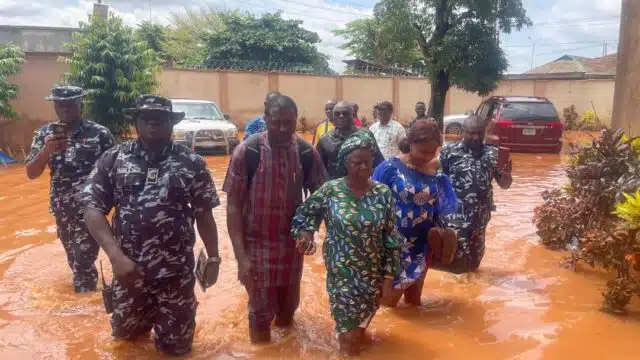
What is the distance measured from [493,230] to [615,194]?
8.69 ft

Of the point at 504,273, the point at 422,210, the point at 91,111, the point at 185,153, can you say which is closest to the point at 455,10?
the point at 91,111

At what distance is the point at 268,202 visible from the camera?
12.8 feet

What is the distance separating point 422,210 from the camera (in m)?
4.55

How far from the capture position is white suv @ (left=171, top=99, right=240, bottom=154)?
15.1 metres

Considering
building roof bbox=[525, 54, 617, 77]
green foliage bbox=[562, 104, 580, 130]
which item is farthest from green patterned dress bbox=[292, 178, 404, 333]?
building roof bbox=[525, 54, 617, 77]

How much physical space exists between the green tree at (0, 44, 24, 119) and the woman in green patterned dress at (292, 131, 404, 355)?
1276 cm

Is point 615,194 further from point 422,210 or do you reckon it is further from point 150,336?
point 150,336

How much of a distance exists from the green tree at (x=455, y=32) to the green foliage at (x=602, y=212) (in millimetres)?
10647

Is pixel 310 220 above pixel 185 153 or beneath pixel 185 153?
beneath

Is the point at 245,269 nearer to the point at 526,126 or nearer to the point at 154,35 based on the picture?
the point at 526,126

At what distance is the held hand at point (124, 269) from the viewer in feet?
11.0

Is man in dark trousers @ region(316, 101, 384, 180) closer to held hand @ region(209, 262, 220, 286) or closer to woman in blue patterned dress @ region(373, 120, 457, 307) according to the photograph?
woman in blue patterned dress @ region(373, 120, 457, 307)

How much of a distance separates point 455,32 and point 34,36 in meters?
14.1

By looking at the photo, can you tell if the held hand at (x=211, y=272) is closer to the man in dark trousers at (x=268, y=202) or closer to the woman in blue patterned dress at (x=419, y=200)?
the man in dark trousers at (x=268, y=202)
